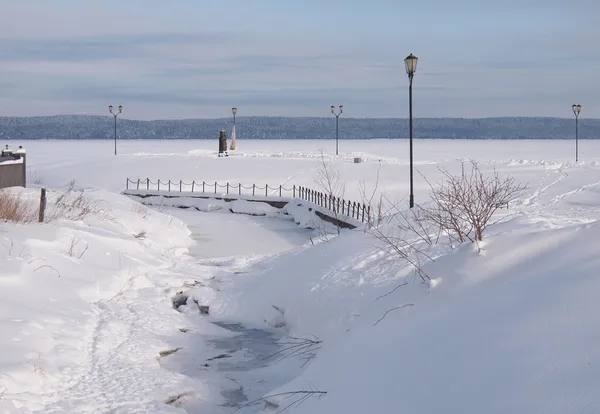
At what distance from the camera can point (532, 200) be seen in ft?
90.5

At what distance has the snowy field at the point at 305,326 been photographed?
5.58 m

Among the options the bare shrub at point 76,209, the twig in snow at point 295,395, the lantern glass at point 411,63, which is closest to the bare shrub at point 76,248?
the bare shrub at point 76,209

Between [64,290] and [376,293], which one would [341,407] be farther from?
[64,290]

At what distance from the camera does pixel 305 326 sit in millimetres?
10680

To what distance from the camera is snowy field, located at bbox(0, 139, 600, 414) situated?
5.58 metres

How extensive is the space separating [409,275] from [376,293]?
1.88 ft

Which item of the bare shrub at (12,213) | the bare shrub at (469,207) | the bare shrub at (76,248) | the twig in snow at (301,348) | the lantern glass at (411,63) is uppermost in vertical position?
the lantern glass at (411,63)

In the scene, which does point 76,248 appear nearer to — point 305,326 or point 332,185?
point 305,326

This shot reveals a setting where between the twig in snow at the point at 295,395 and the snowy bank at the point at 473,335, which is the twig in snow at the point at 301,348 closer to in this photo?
the snowy bank at the point at 473,335

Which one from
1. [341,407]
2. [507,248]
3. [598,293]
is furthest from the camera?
[507,248]

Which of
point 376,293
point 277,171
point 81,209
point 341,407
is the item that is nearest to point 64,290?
point 376,293

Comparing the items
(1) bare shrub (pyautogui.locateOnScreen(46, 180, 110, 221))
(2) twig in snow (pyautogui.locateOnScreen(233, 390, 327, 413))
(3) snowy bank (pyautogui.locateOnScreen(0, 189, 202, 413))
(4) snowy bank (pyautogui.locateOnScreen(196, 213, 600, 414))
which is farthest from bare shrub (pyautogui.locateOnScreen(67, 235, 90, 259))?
(2) twig in snow (pyautogui.locateOnScreen(233, 390, 327, 413))

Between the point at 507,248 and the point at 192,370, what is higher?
the point at 507,248

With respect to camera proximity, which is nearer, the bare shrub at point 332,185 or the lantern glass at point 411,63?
the lantern glass at point 411,63
